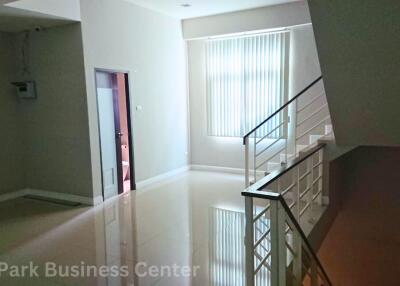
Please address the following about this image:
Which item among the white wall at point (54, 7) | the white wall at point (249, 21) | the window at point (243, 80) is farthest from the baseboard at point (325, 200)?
the white wall at point (54, 7)

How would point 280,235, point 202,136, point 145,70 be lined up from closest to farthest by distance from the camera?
point 280,235 → point 145,70 → point 202,136

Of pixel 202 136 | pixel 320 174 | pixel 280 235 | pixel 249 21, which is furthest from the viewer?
pixel 202 136

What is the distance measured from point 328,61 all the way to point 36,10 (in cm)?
363

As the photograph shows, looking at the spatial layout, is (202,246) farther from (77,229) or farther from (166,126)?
(166,126)

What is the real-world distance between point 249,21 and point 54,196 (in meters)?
4.71

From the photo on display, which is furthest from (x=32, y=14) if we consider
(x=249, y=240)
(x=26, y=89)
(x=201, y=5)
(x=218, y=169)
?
(x=218, y=169)

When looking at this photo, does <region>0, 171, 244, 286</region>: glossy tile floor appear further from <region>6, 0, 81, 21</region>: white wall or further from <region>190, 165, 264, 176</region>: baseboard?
<region>6, 0, 81, 21</region>: white wall

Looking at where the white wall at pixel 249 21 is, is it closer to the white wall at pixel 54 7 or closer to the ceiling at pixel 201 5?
the ceiling at pixel 201 5

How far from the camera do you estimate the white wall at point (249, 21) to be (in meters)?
5.96

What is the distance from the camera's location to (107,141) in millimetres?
5398

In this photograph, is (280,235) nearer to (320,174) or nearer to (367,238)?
(320,174)

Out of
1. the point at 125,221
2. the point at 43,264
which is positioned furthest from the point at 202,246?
the point at 43,264

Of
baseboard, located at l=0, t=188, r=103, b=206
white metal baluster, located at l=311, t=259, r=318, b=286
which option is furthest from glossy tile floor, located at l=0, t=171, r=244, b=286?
white metal baluster, located at l=311, t=259, r=318, b=286

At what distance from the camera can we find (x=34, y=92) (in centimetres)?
538
